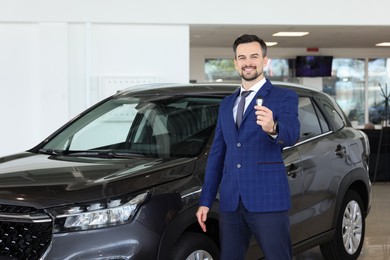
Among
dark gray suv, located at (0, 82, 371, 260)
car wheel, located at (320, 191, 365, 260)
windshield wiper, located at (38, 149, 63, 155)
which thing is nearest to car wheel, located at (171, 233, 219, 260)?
dark gray suv, located at (0, 82, 371, 260)

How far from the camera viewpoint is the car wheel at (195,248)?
3.52 m

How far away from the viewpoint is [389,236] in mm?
6953

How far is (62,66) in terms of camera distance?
8992 millimetres

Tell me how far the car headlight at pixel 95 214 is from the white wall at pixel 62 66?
19.6 ft

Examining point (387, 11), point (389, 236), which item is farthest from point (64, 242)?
point (387, 11)

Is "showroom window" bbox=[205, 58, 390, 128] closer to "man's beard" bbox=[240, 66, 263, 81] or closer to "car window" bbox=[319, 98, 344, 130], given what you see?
"car window" bbox=[319, 98, 344, 130]

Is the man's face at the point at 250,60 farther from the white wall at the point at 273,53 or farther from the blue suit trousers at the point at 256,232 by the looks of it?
the white wall at the point at 273,53

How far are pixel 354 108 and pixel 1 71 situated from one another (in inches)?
439

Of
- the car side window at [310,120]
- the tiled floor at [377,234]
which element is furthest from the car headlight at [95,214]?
the tiled floor at [377,234]

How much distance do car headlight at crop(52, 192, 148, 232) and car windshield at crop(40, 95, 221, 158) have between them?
880mm

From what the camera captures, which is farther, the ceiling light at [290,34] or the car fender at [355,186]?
the ceiling light at [290,34]

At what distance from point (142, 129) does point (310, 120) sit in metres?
1.41

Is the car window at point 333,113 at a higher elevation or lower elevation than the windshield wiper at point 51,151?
higher

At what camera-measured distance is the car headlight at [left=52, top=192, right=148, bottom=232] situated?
3.20m
